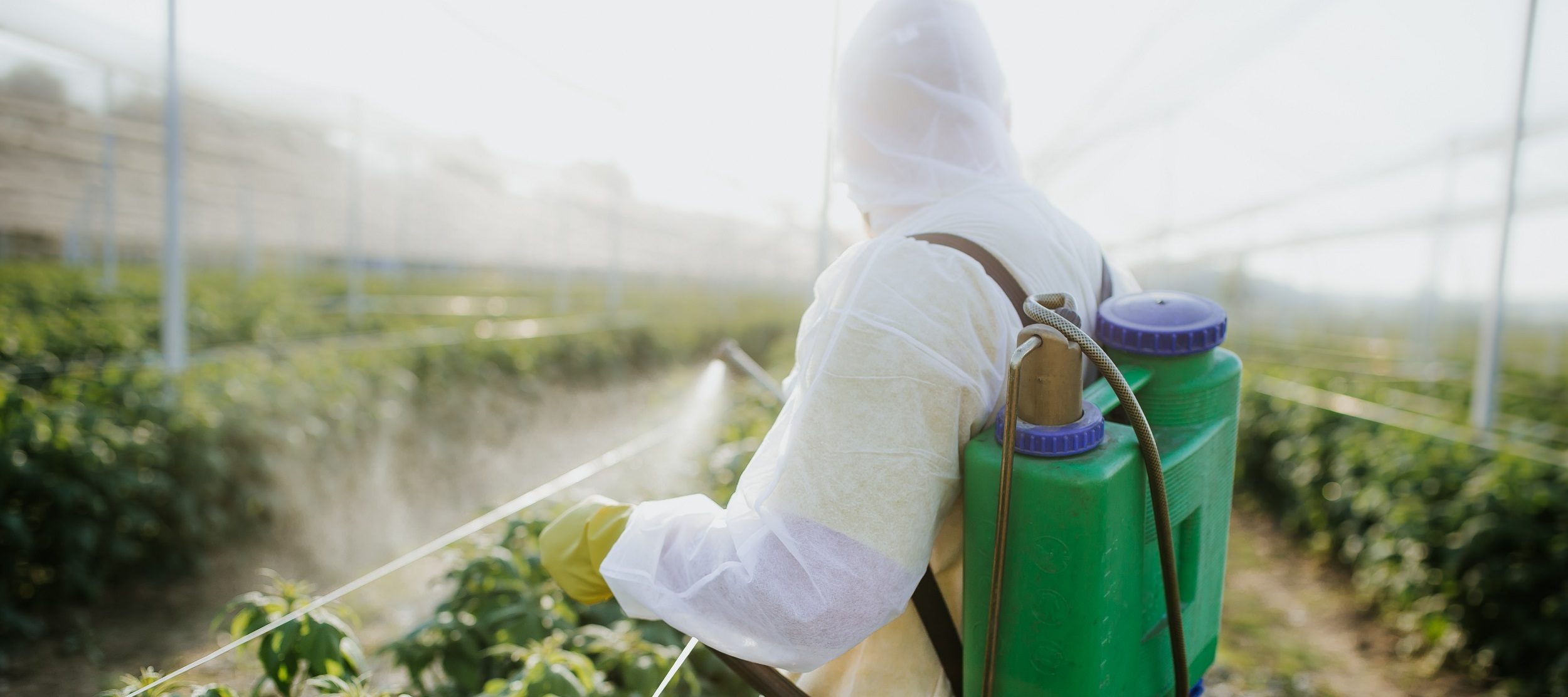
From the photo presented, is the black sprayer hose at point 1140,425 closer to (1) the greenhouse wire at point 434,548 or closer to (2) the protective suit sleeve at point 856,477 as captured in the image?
(2) the protective suit sleeve at point 856,477

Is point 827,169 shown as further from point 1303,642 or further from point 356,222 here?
point 356,222

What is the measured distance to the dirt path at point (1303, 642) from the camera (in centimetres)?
329

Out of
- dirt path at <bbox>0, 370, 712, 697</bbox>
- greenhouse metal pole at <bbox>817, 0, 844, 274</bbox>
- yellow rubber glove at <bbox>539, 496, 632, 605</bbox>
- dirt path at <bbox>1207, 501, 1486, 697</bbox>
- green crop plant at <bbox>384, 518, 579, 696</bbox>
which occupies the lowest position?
dirt path at <bbox>1207, 501, 1486, 697</bbox>

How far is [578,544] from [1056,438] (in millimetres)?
717

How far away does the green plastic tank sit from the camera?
33.5 inches

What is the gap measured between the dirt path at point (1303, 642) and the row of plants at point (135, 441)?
4.50m

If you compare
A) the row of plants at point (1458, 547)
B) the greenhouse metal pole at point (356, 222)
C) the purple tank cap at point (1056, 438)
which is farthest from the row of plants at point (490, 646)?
the greenhouse metal pole at point (356, 222)

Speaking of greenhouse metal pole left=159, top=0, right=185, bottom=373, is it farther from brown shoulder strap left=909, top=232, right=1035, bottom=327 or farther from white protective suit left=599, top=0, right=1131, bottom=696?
brown shoulder strap left=909, top=232, right=1035, bottom=327

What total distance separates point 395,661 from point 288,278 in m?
21.0

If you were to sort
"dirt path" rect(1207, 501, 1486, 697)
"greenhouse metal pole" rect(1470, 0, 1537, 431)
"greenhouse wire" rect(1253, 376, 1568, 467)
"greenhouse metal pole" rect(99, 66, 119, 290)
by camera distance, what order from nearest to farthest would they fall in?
"dirt path" rect(1207, 501, 1486, 697), "greenhouse metal pole" rect(1470, 0, 1537, 431), "greenhouse wire" rect(1253, 376, 1568, 467), "greenhouse metal pole" rect(99, 66, 119, 290)

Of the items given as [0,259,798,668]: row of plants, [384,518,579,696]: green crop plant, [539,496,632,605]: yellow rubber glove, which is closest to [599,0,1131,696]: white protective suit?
[539,496,632,605]: yellow rubber glove

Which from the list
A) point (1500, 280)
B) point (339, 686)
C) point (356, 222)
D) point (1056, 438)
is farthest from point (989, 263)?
point (356, 222)

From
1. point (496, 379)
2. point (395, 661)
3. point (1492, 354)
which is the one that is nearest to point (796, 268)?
point (496, 379)

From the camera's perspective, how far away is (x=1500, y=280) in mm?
3965
